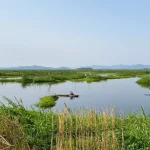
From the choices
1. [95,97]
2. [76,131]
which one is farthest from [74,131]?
[95,97]

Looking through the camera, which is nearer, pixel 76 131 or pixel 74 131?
pixel 76 131

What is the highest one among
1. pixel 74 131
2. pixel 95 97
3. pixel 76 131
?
pixel 76 131

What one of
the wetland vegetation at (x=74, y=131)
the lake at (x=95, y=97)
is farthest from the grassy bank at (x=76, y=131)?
the lake at (x=95, y=97)

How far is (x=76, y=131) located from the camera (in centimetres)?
688

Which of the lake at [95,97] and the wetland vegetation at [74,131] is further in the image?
the lake at [95,97]

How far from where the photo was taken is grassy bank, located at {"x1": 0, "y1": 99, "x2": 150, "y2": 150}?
657 cm

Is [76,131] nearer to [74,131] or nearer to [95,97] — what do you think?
[74,131]

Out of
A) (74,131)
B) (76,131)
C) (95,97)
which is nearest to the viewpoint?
(76,131)

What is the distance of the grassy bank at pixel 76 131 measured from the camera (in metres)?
6.57

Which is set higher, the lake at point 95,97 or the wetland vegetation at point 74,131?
the wetland vegetation at point 74,131

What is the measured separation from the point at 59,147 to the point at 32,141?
7.57ft

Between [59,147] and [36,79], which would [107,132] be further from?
[36,79]

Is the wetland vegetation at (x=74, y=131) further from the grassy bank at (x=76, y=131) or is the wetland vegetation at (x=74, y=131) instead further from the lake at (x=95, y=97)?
the lake at (x=95, y=97)

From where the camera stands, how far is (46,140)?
8.56m
